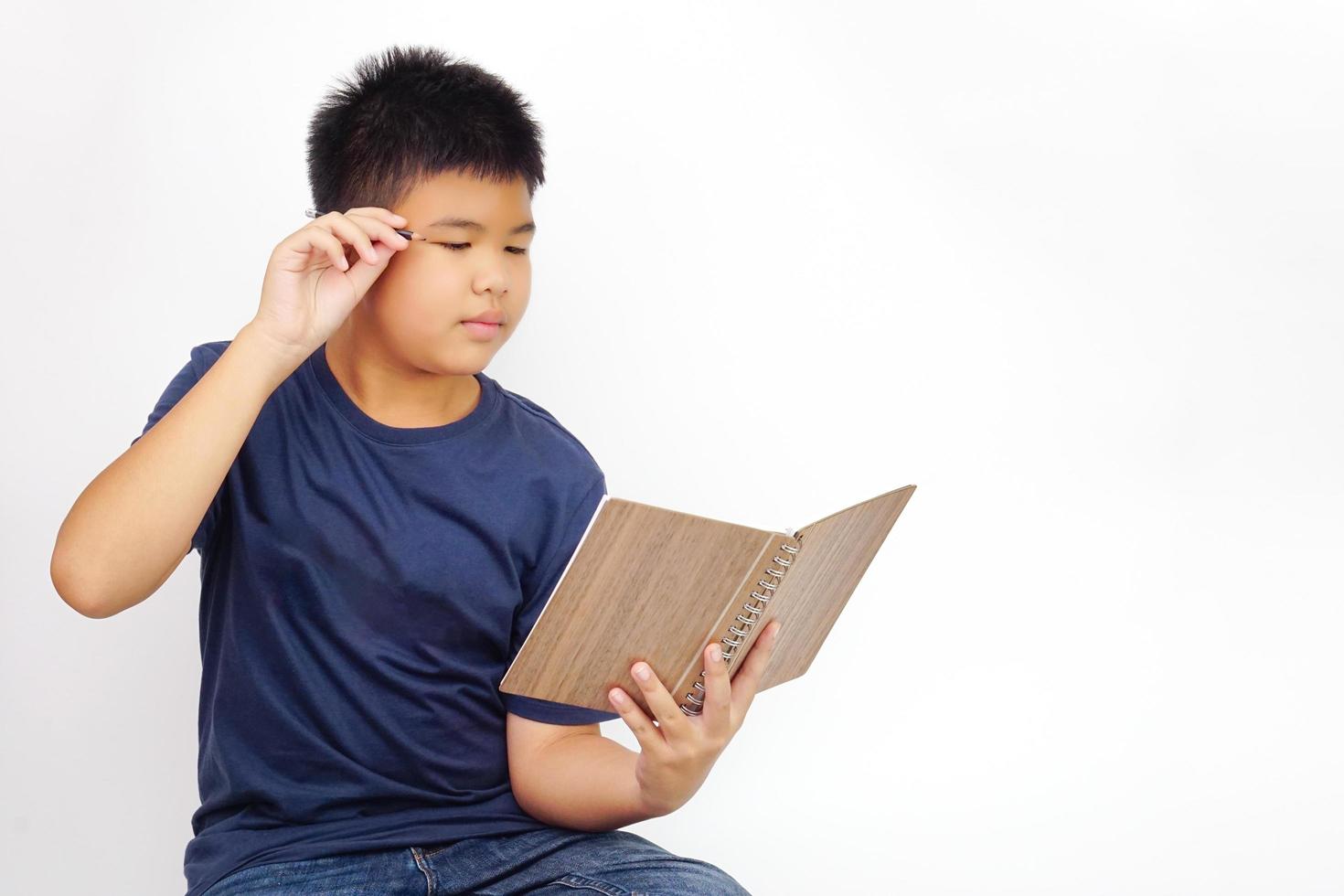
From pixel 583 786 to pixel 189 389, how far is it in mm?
558

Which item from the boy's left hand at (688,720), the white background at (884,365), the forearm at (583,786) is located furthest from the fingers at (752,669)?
the white background at (884,365)

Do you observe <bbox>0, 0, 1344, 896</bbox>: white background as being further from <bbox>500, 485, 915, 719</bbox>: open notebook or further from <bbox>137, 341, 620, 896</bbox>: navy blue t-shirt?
<bbox>500, 485, 915, 719</bbox>: open notebook

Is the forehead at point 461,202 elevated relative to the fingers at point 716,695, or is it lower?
elevated

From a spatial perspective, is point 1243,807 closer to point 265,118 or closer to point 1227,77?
point 1227,77

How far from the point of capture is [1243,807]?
2.42 m

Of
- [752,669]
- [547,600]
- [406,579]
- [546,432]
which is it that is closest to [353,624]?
[406,579]

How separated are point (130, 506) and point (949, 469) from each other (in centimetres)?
149

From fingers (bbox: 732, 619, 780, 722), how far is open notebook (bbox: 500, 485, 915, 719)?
0.05 ft

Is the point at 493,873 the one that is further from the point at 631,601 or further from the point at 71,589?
the point at 71,589

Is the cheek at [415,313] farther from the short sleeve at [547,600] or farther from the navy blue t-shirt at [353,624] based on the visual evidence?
the short sleeve at [547,600]

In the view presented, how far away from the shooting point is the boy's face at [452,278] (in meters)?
1.43

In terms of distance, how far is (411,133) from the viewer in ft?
4.87

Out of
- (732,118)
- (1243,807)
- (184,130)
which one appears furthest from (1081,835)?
(184,130)

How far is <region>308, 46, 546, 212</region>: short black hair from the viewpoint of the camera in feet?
4.83
